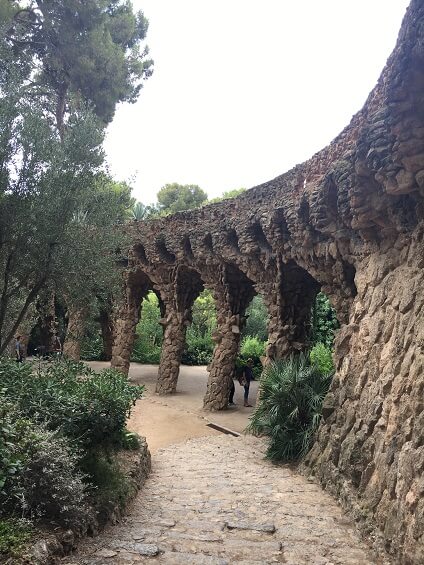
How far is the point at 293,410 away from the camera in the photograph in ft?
28.1

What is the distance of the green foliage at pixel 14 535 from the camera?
324cm

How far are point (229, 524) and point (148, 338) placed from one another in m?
23.1

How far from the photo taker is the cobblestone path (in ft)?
13.9

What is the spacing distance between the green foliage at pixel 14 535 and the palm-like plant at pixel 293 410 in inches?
217

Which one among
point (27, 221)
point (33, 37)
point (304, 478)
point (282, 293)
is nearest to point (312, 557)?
point (304, 478)

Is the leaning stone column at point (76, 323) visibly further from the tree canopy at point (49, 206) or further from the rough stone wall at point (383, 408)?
the rough stone wall at point (383, 408)

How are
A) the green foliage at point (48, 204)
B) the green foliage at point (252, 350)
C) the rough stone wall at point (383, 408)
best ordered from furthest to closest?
the green foliage at point (252, 350) → the green foliage at point (48, 204) → the rough stone wall at point (383, 408)

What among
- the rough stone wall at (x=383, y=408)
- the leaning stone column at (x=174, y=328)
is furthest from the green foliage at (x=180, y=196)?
the rough stone wall at (x=383, y=408)

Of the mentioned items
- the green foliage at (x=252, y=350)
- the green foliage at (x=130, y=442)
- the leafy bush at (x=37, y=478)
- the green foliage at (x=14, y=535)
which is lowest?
the green foliage at (x=130, y=442)

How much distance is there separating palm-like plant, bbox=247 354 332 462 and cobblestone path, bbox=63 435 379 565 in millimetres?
470

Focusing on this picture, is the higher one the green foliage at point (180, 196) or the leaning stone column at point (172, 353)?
the green foliage at point (180, 196)

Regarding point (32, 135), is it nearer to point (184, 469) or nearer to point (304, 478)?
point (184, 469)

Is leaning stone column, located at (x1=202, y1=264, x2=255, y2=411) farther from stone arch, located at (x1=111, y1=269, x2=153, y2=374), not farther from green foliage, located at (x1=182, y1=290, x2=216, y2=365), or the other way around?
green foliage, located at (x1=182, y1=290, x2=216, y2=365)

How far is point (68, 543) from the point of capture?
12.9 ft
